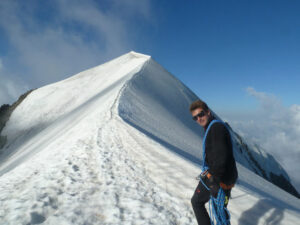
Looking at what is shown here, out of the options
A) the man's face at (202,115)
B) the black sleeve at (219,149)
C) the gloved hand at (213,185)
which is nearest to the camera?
the black sleeve at (219,149)

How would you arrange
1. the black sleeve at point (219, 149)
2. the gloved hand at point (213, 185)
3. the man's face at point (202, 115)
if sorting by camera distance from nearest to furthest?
the black sleeve at point (219, 149), the gloved hand at point (213, 185), the man's face at point (202, 115)

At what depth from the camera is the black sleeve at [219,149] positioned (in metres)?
2.32

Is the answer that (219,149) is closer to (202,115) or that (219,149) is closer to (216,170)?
(216,170)

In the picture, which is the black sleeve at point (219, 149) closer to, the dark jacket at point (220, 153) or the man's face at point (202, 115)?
the dark jacket at point (220, 153)

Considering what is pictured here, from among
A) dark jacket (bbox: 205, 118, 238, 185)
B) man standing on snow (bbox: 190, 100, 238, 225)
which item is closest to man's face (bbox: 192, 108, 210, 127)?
man standing on snow (bbox: 190, 100, 238, 225)

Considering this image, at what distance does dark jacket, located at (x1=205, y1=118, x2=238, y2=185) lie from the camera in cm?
233

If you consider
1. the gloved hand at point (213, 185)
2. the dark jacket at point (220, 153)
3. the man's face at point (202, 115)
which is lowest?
the gloved hand at point (213, 185)

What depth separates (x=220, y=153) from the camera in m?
2.33

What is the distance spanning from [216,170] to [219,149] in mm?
280

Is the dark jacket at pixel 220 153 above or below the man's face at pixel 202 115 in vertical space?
below

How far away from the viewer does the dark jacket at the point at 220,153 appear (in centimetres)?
233

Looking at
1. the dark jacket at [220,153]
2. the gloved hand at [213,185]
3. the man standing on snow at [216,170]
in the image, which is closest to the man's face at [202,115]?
the man standing on snow at [216,170]

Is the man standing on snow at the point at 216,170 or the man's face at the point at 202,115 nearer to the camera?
the man standing on snow at the point at 216,170

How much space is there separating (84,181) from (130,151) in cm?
174
